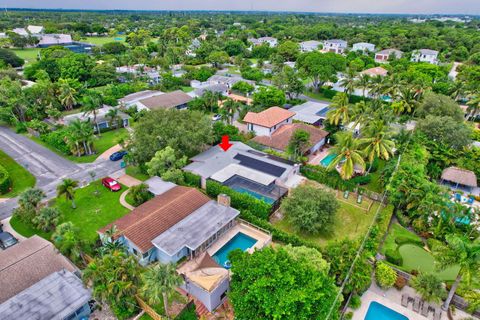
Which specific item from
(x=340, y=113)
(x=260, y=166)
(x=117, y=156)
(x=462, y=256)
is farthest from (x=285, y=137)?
(x=462, y=256)

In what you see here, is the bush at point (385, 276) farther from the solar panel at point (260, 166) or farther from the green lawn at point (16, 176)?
the green lawn at point (16, 176)

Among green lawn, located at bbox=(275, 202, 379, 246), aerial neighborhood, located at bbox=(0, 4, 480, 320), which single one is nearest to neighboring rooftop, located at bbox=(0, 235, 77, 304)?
aerial neighborhood, located at bbox=(0, 4, 480, 320)

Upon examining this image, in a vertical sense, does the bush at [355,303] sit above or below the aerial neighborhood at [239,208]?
below

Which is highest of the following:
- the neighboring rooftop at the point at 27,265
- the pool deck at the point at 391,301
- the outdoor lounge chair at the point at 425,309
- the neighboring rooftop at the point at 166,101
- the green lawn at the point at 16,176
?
the neighboring rooftop at the point at 166,101

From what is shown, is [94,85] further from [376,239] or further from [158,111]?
[376,239]

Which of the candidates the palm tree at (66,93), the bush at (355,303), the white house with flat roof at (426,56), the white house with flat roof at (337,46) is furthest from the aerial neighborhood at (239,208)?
the white house with flat roof at (337,46)

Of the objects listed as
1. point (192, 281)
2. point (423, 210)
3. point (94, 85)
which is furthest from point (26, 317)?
point (94, 85)
